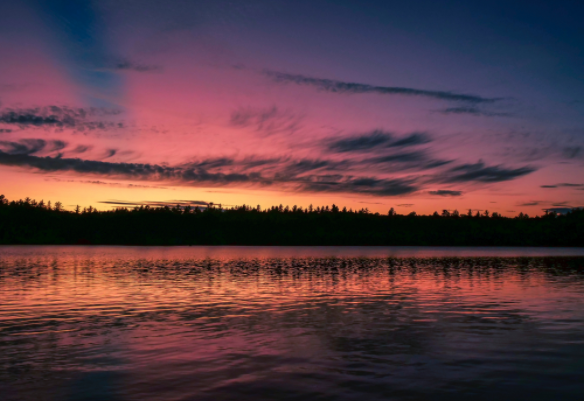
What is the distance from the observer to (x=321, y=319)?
96.1 ft

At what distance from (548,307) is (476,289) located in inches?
541

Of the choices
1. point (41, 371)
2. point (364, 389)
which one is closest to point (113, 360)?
point (41, 371)

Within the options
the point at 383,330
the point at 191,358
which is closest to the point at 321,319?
the point at 383,330

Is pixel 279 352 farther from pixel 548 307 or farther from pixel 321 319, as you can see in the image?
pixel 548 307

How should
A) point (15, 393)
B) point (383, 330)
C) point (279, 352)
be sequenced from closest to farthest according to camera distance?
point (15, 393) < point (279, 352) < point (383, 330)

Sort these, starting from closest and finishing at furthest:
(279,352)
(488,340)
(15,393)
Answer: (15,393) → (279,352) → (488,340)

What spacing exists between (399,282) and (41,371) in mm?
43422

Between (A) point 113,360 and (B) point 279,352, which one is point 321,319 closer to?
(B) point 279,352

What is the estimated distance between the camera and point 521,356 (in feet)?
66.0

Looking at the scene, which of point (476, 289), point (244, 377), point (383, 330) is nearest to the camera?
point (244, 377)

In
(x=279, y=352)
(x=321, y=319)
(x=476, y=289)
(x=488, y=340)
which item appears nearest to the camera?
(x=279, y=352)

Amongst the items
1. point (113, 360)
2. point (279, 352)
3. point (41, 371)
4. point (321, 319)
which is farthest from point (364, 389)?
point (321, 319)

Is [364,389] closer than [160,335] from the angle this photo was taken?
Yes

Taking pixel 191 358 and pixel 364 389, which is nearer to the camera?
pixel 364 389
